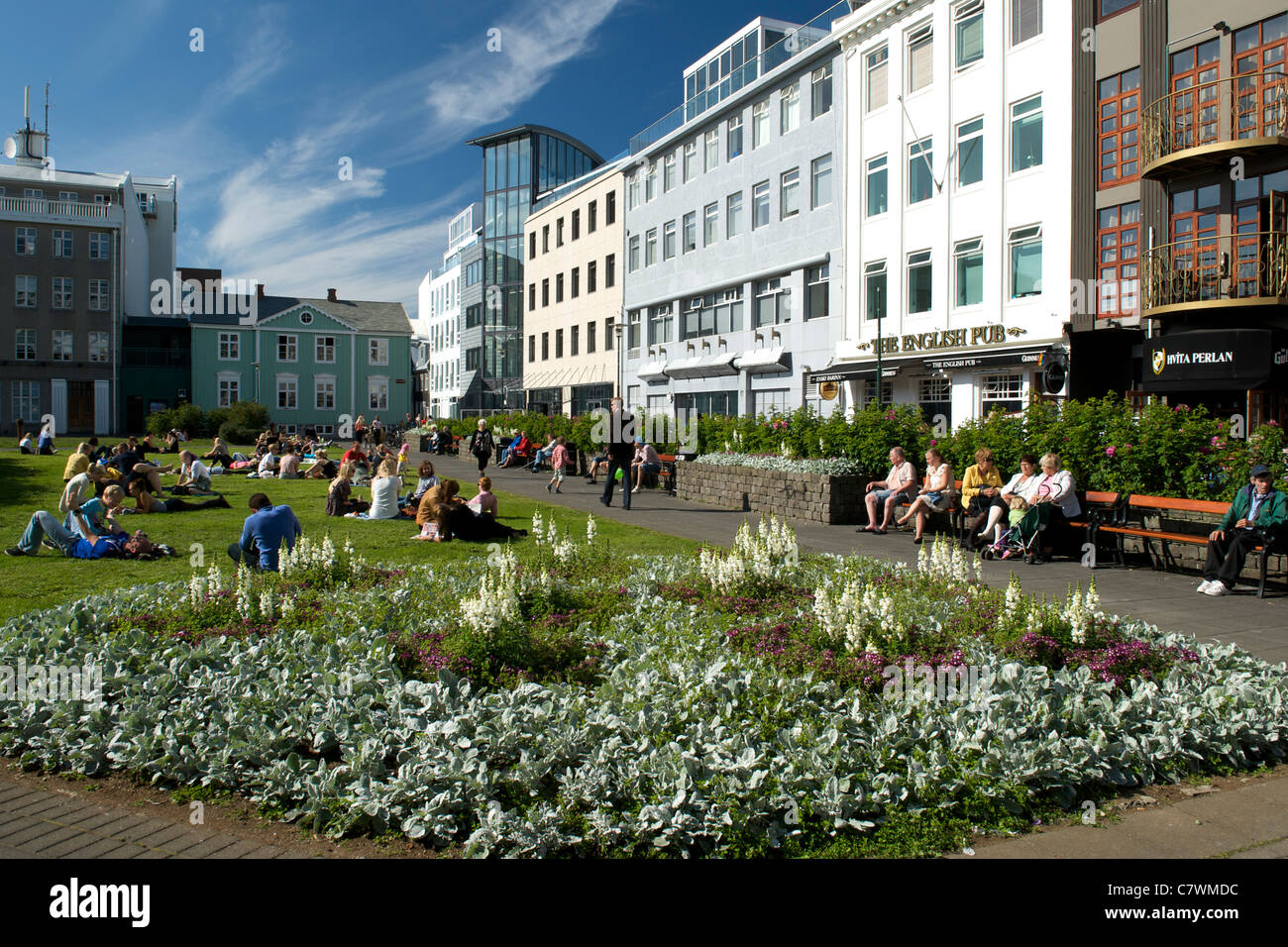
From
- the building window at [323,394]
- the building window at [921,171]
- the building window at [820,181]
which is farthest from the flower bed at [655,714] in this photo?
the building window at [323,394]

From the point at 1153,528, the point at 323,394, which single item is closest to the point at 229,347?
the point at 323,394

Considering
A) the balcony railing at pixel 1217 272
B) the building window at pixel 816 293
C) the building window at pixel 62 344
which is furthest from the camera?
the building window at pixel 62 344

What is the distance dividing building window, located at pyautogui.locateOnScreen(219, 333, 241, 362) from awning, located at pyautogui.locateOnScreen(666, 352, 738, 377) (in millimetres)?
38742

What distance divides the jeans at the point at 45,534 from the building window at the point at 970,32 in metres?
24.2

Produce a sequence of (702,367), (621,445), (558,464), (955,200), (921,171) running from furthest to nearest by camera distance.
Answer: (702,367) < (921,171) < (955,200) < (558,464) < (621,445)

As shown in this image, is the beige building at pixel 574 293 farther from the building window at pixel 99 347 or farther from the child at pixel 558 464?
the building window at pixel 99 347

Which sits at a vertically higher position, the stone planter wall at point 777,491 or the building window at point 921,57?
the building window at point 921,57

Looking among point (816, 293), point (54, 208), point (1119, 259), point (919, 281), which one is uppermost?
point (54, 208)

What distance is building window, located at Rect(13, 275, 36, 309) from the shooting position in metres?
59.9

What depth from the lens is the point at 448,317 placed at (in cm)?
8312

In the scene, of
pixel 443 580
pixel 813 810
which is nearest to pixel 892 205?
pixel 443 580

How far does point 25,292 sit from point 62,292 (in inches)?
83.8

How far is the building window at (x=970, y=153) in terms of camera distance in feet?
84.3

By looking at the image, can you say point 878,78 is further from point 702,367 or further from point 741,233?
point 702,367
